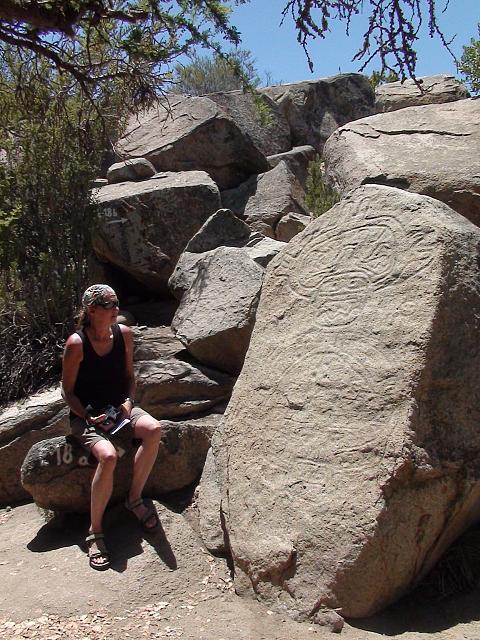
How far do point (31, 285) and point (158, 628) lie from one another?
385 centimetres

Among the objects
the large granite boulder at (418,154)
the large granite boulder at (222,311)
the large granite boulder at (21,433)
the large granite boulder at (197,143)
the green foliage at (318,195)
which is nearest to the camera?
the large granite boulder at (21,433)

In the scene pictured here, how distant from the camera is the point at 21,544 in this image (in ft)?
16.2

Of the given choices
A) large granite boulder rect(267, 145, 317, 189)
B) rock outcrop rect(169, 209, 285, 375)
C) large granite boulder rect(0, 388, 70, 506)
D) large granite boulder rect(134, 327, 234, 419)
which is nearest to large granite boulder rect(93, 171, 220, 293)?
rock outcrop rect(169, 209, 285, 375)

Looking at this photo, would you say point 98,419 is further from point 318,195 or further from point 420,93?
point 420,93

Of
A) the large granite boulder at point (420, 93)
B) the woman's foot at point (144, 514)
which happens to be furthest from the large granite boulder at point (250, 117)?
the woman's foot at point (144, 514)

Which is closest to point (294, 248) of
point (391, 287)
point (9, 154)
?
point (391, 287)

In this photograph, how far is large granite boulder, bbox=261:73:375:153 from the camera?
11.2 meters

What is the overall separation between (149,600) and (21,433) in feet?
6.69

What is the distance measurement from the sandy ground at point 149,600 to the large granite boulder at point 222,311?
1.38 metres

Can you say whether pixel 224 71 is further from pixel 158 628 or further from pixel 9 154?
pixel 158 628

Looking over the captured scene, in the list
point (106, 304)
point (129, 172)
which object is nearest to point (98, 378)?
point (106, 304)

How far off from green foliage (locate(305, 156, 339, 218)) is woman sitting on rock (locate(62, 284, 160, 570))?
103 inches

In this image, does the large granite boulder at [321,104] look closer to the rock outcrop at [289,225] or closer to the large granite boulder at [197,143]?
the large granite boulder at [197,143]

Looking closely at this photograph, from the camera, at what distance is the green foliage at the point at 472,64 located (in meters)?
8.74
